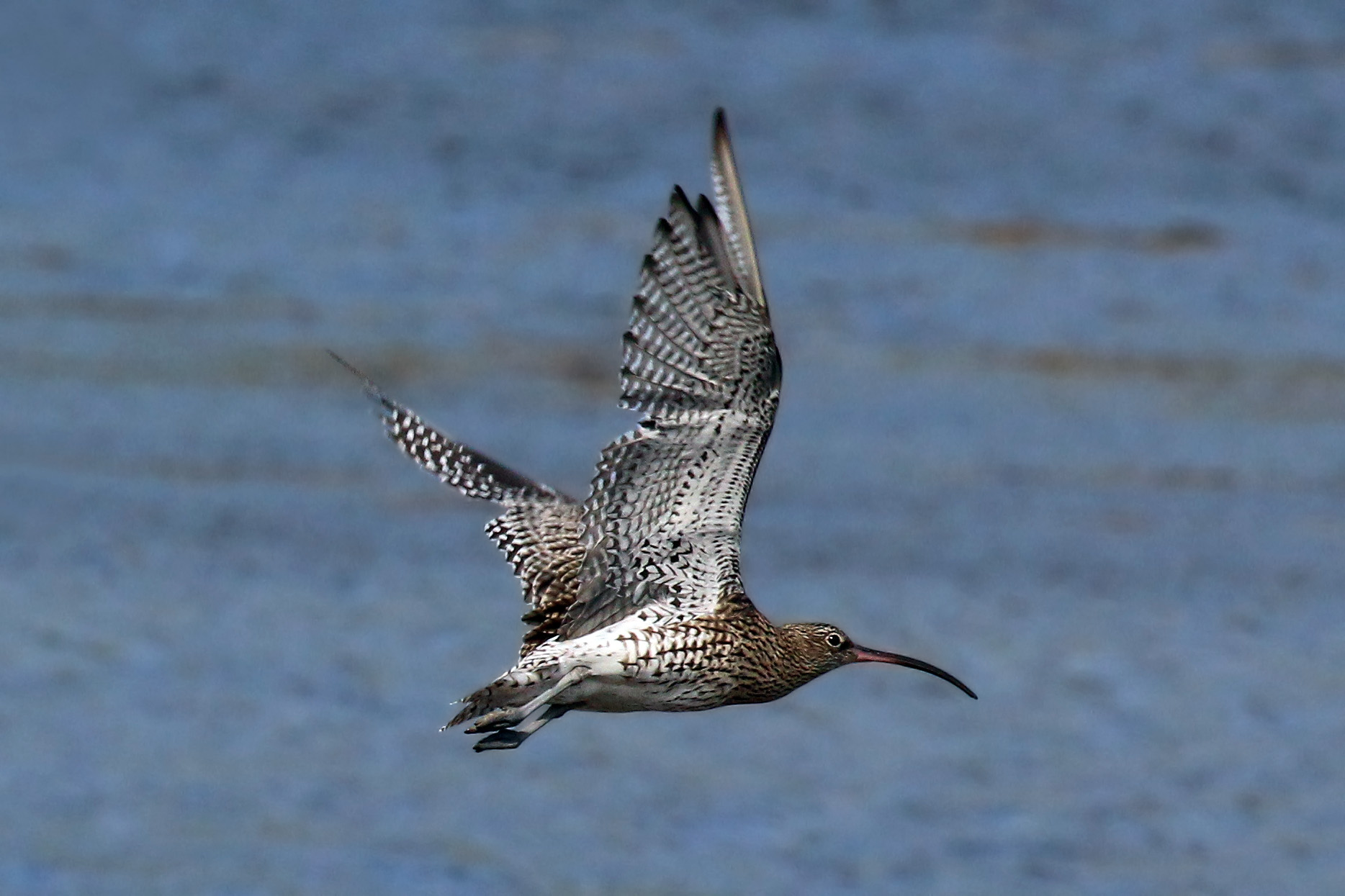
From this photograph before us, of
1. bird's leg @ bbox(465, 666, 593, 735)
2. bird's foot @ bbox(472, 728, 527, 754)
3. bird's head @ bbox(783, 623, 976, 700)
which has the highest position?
bird's head @ bbox(783, 623, 976, 700)

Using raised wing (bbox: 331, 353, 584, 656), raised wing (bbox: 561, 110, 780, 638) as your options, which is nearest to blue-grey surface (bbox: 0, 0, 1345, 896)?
raised wing (bbox: 331, 353, 584, 656)

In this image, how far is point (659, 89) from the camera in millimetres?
23188

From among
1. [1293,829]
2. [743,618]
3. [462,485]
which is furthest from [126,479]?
[743,618]

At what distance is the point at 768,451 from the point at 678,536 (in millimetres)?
10049

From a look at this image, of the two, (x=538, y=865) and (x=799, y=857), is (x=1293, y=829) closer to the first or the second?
(x=799, y=857)

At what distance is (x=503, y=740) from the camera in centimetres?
721

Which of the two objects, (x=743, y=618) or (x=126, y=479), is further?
(x=126, y=479)

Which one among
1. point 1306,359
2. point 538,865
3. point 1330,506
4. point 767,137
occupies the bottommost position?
point 538,865

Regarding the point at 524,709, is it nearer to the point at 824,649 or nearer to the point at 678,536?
the point at 678,536

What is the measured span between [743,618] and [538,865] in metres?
5.39

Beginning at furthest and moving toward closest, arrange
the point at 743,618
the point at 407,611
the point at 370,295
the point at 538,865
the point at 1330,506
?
the point at 370,295, the point at 1330,506, the point at 407,611, the point at 538,865, the point at 743,618

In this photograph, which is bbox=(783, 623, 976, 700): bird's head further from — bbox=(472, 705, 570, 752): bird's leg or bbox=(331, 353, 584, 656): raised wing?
bbox=(472, 705, 570, 752): bird's leg

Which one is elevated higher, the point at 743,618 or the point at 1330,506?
the point at 1330,506

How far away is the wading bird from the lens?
6.86m
